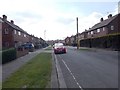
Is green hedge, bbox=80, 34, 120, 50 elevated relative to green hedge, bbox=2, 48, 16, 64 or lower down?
elevated

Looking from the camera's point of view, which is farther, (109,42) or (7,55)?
(109,42)

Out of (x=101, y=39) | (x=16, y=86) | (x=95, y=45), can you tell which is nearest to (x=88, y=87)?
(x=16, y=86)

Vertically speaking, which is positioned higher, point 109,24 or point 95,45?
point 109,24

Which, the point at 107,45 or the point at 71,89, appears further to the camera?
the point at 107,45

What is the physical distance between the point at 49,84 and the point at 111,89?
2444 millimetres

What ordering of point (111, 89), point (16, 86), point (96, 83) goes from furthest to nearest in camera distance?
point (96, 83), point (16, 86), point (111, 89)

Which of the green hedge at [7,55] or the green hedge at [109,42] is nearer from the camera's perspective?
the green hedge at [7,55]

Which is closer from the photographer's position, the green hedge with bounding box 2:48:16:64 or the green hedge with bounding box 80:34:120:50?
the green hedge with bounding box 2:48:16:64

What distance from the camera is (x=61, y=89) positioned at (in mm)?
9633

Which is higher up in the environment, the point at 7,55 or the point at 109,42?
the point at 109,42

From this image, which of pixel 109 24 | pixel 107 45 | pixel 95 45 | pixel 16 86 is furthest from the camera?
pixel 109 24

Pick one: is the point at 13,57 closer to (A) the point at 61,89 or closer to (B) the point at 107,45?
(A) the point at 61,89

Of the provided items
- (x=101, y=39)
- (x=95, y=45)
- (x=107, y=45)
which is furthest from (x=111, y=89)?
(x=95, y=45)

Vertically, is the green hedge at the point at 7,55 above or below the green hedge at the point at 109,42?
below
